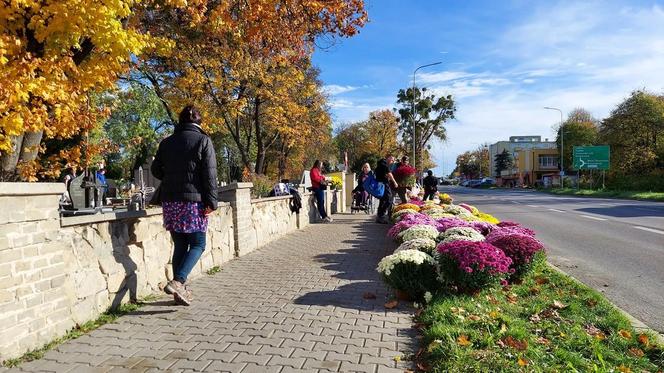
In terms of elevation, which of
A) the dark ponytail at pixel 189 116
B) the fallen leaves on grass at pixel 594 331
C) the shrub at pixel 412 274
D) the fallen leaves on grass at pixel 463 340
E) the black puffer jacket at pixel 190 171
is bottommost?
the fallen leaves on grass at pixel 594 331

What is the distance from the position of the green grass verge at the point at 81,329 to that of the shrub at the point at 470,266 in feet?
10.3

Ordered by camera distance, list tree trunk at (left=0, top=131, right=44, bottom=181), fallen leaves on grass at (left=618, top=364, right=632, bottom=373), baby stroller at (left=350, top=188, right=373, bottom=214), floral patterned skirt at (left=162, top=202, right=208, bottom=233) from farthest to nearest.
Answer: baby stroller at (left=350, top=188, right=373, bottom=214) < tree trunk at (left=0, top=131, right=44, bottom=181) < floral patterned skirt at (left=162, top=202, right=208, bottom=233) < fallen leaves on grass at (left=618, top=364, right=632, bottom=373)

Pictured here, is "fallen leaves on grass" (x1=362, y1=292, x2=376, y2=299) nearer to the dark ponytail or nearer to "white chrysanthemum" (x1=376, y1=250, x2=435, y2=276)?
"white chrysanthemum" (x1=376, y1=250, x2=435, y2=276)

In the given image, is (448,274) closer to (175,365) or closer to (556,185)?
(175,365)

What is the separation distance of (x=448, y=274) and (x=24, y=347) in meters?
3.80

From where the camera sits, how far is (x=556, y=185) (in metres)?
62.0

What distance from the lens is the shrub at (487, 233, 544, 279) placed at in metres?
6.00

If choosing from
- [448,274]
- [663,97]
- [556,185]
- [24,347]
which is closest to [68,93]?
[24,347]

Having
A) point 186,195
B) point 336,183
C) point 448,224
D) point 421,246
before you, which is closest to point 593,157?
point 336,183

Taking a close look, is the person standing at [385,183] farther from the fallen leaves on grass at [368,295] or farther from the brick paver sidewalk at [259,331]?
the fallen leaves on grass at [368,295]

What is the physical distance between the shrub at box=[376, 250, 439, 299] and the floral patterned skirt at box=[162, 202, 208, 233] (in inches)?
79.6

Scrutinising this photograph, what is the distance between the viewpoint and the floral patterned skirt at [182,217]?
16.4 ft


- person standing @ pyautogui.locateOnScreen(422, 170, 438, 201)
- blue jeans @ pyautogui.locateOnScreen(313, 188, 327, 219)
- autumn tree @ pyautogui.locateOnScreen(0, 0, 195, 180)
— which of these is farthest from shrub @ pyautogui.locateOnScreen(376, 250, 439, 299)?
person standing @ pyautogui.locateOnScreen(422, 170, 438, 201)

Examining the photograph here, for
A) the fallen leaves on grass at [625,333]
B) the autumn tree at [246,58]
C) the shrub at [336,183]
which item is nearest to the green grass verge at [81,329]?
the fallen leaves on grass at [625,333]
